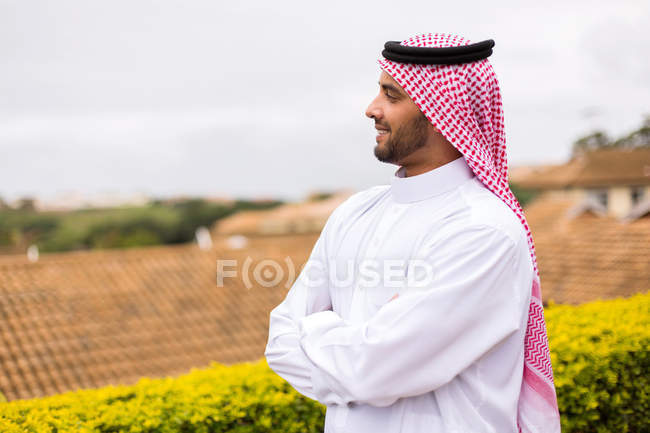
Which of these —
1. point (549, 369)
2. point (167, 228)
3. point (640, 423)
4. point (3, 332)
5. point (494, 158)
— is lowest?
point (167, 228)

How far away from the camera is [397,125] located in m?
1.77

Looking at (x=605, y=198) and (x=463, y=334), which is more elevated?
(x=463, y=334)

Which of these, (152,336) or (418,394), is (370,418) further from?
(152,336)

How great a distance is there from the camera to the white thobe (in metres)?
1.49

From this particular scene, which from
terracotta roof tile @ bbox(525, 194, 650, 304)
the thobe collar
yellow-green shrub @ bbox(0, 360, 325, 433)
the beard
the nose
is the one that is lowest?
terracotta roof tile @ bbox(525, 194, 650, 304)

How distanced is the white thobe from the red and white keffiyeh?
3.0 inches

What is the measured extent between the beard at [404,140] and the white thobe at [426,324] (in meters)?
0.09

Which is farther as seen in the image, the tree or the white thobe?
the tree

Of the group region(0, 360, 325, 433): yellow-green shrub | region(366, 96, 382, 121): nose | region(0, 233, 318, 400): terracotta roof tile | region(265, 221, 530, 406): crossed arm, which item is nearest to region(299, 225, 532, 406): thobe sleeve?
region(265, 221, 530, 406): crossed arm

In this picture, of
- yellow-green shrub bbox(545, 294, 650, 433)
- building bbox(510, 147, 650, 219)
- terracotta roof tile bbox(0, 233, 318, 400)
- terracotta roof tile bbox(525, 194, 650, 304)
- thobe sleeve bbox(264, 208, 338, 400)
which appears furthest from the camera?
building bbox(510, 147, 650, 219)

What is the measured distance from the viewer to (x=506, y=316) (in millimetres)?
1531

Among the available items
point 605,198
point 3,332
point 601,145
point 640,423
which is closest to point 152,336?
point 3,332

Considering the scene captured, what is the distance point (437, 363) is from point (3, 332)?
447 inches

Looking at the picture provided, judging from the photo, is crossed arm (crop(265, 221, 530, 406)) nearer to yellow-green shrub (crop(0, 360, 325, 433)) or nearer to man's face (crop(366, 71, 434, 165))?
man's face (crop(366, 71, 434, 165))
